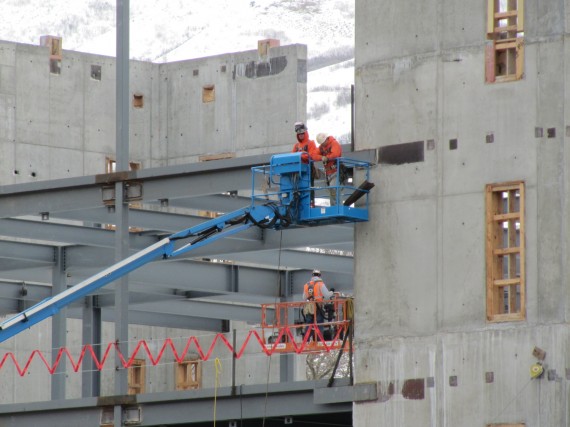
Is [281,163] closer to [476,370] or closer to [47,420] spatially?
[476,370]

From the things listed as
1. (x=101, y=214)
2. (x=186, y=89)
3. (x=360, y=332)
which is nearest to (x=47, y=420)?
(x=101, y=214)

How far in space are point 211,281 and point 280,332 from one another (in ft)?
Result: 40.7

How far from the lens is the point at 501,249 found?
2722 centimetres

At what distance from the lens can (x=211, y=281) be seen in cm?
4278

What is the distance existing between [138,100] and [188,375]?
10866mm

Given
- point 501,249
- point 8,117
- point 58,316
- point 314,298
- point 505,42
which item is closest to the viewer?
point 501,249

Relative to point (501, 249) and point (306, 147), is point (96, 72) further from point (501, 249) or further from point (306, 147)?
point (501, 249)

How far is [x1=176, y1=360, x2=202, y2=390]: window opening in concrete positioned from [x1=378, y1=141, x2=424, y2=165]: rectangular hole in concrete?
29.8 meters

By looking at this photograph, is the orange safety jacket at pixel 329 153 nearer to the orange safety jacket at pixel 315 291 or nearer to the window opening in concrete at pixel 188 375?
the orange safety jacket at pixel 315 291

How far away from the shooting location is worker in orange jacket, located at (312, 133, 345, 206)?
28516 millimetres

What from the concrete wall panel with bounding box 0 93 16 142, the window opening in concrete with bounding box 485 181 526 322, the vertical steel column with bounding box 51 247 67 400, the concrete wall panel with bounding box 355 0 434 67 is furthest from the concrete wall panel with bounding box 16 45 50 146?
the window opening in concrete with bounding box 485 181 526 322

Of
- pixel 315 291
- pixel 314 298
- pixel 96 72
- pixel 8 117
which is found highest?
pixel 96 72

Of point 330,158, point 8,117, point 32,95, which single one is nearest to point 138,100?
point 32,95

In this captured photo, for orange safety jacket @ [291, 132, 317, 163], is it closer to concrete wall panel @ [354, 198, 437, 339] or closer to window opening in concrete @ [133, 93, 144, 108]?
concrete wall panel @ [354, 198, 437, 339]
